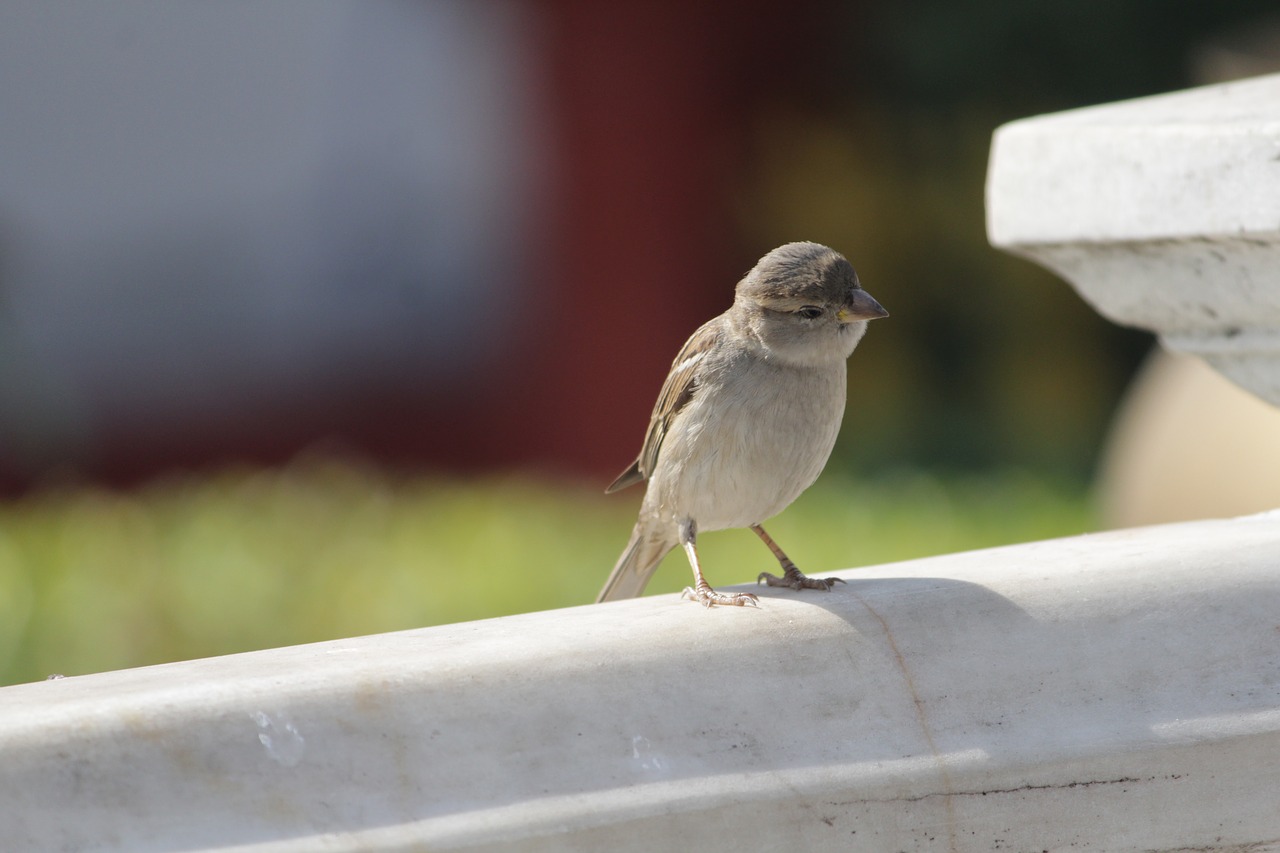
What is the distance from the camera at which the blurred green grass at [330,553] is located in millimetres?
4891

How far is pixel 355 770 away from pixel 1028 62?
9935 millimetres

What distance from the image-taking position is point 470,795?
6.44 ft

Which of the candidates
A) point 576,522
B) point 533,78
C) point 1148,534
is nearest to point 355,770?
point 1148,534

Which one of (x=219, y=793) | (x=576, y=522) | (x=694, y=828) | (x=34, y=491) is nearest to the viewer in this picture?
(x=219, y=793)

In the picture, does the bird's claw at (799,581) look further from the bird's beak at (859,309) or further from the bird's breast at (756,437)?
the bird's beak at (859,309)

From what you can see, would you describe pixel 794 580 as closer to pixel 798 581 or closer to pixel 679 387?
pixel 798 581

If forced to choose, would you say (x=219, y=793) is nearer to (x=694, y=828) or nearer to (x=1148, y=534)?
(x=694, y=828)

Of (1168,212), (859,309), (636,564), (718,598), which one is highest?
(1168,212)

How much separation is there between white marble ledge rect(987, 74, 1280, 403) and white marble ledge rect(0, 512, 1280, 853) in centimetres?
67

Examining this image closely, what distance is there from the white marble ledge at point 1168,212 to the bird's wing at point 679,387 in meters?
0.71

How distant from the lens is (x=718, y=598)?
270cm

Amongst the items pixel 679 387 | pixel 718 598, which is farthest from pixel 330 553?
pixel 718 598

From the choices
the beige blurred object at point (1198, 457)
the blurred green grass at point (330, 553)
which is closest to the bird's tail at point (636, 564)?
the blurred green grass at point (330, 553)

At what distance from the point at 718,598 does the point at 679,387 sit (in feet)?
2.74
